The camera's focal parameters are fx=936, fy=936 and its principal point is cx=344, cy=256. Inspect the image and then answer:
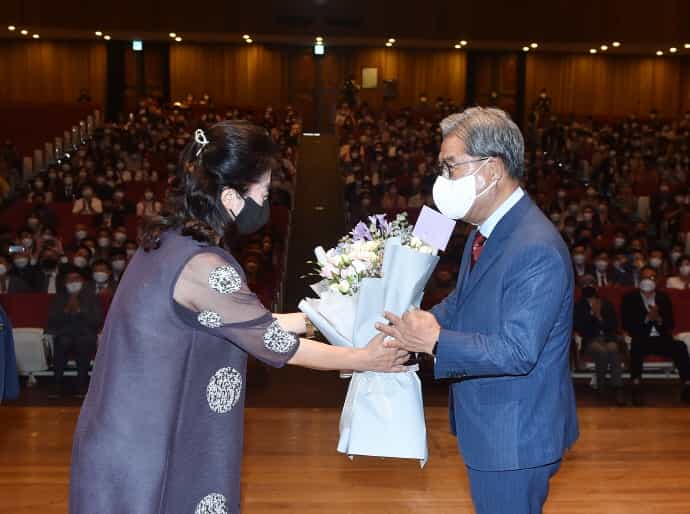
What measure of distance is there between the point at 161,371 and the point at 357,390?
0.88 m

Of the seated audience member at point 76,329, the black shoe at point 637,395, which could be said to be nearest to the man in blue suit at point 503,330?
the black shoe at point 637,395

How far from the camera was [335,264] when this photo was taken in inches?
111

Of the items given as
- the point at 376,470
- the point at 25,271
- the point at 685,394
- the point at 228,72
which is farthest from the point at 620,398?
the point at 228,72

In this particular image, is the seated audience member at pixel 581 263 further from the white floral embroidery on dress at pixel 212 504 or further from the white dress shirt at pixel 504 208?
the white floral embroidery on dress at pixel 212 504

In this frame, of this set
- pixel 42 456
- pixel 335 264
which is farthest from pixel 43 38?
pixel 335 264

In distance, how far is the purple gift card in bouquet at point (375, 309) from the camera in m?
2.64

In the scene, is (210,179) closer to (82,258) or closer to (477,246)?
(477,246)

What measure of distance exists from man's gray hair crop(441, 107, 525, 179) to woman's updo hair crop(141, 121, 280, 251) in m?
0.53

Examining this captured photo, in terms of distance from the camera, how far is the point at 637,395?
7.27 meters

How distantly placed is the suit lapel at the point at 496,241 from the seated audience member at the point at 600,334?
519 centimetres

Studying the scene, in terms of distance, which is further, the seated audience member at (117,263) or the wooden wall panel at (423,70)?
the wooden wall panel at (423,70)

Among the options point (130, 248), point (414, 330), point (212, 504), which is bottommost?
point (130, 248)

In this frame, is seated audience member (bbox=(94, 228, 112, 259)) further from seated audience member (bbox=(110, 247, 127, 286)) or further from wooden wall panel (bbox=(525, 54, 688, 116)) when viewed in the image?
wooden wall panel (bbox=(525, 54, 688, 116))

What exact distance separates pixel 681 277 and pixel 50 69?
1995 cm
